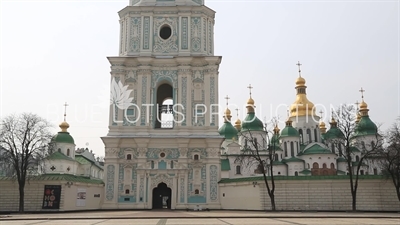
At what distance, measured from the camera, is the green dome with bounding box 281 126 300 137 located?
195ft

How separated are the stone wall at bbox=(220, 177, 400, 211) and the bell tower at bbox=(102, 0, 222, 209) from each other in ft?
13.7

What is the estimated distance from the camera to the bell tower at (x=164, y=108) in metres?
35.1

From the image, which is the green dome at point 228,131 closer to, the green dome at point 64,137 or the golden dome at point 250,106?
the golden dome at point 250,106

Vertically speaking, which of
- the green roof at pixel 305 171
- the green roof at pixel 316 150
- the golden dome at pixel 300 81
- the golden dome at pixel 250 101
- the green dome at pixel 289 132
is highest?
the golden dome at pixel 300 81

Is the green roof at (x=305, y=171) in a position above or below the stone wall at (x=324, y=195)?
above

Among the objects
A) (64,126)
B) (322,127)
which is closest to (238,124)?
(322,127)

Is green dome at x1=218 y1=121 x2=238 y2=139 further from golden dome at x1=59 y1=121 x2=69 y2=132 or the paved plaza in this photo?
the paved plaza

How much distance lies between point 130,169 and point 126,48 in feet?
36.2

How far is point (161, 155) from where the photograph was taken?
117 feet

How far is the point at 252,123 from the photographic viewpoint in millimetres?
61219

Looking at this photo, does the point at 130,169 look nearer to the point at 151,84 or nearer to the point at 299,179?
the point at 151,84

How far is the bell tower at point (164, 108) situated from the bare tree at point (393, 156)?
42.7ft

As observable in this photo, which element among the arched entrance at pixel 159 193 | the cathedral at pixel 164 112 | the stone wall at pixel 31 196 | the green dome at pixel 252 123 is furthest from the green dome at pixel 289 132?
the stone wall at pixel 31 196

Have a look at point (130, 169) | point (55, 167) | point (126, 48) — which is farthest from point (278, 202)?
point (55, 167)
